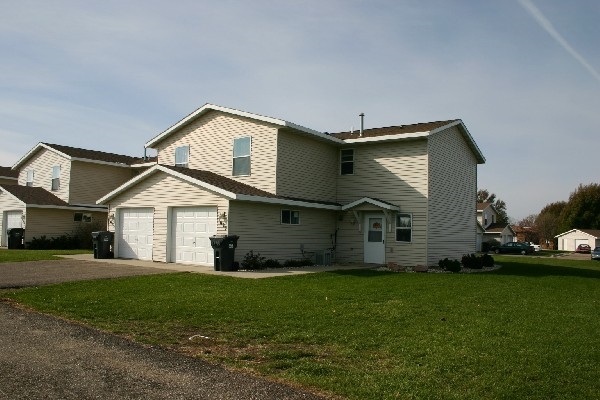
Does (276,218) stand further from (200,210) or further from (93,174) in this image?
(93,174)

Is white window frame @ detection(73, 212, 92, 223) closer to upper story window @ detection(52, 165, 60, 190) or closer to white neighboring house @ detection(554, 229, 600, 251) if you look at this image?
upper story window @ detection(52, 165, 60, 190)

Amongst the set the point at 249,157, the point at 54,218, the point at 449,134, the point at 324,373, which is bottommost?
the point at 324,373

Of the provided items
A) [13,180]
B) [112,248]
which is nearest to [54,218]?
[112,248]

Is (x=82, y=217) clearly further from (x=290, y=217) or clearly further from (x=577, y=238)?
(x=577, y=238)

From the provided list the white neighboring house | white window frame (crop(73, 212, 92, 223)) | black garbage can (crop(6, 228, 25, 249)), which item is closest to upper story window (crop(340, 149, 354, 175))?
white window frame (crop(73, 212, 92, 223))

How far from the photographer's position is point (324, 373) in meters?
6.06

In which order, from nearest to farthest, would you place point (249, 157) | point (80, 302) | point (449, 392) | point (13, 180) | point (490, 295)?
point (449, 392) < point (80, 302) < point (490, 295) < point (249, 157) < point (13, 180)

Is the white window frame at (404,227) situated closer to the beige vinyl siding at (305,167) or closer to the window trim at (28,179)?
the beige vinyl siding at (305,167)

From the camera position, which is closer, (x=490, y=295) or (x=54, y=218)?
(x=490, y=295)

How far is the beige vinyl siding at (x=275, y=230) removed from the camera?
18.6 m

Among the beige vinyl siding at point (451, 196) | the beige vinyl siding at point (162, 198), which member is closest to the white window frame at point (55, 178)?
the beige vinyl siding at point (162, 198)

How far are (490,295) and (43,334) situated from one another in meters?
10.3

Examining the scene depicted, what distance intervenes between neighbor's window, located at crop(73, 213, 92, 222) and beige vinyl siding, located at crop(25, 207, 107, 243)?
0.19 m

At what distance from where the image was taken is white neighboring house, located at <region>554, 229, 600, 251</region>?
69.1 metres
